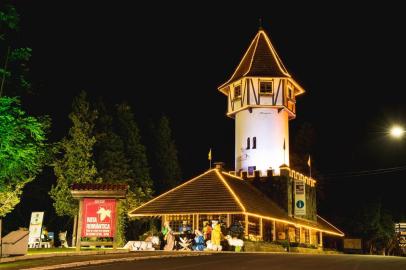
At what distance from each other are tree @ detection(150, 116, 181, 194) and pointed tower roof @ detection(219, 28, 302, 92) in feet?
21.3

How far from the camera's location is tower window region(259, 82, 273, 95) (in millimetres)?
45053

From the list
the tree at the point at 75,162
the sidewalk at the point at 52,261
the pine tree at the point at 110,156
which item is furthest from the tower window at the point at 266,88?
the sidewalk at the point at 52,261

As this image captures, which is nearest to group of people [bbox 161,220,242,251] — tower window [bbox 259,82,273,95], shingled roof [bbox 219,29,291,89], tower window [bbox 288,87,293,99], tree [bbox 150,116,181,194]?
tower window [bbox 259,82,273,95]

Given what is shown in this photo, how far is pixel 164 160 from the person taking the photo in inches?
1959

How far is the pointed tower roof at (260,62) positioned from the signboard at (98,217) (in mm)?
25254

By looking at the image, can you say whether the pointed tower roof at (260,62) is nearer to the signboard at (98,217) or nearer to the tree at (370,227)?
the tree at (370,227)

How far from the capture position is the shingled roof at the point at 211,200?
1298 inches

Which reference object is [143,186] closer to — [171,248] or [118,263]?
[171,248]

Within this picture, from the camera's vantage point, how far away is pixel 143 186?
142 ft

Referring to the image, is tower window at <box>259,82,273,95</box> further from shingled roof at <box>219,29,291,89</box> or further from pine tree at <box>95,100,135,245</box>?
pine tree at <box>95,100,135,245</box>

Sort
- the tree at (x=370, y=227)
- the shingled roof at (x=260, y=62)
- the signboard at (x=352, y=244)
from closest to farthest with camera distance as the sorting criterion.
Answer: the shingled roof at (x=260, y=62) < the signboard at (x=352, y=244) < the tree at (x=370, y=227)

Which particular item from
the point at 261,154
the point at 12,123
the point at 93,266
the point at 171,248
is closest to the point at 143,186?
the point at 261,154

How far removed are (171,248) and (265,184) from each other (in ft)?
47.1

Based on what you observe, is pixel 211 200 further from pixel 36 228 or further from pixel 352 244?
pixel 352 244
